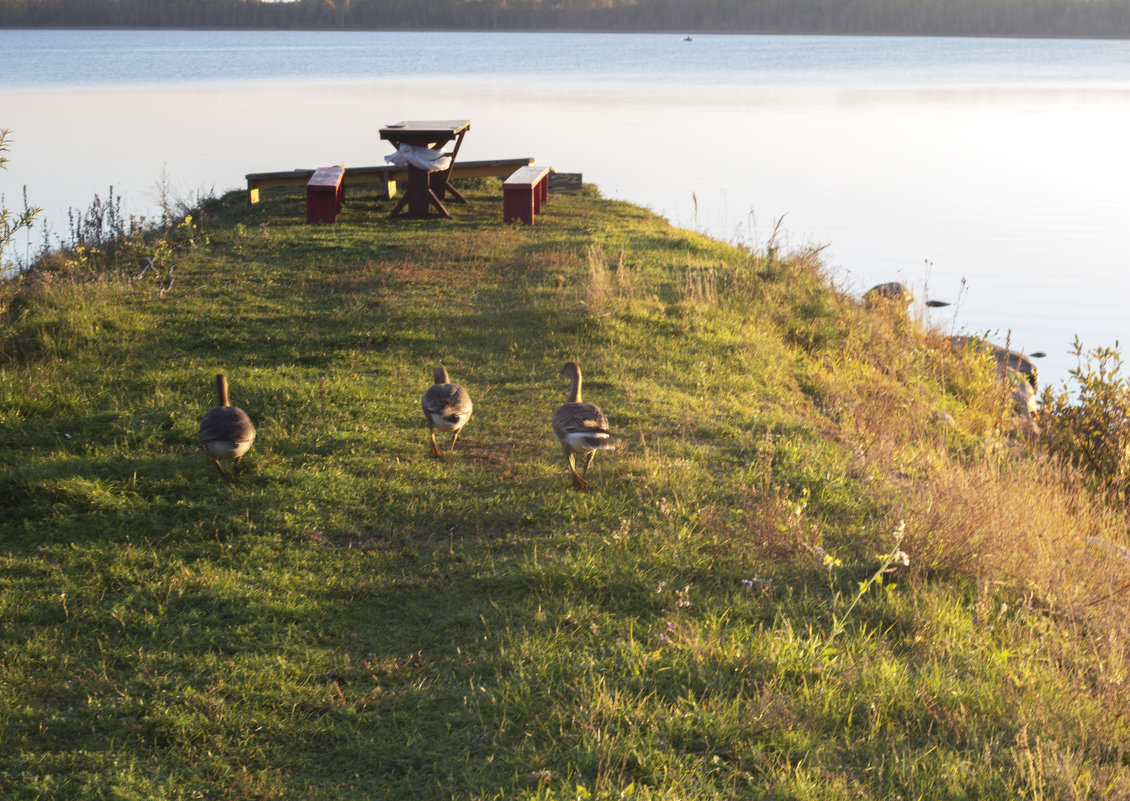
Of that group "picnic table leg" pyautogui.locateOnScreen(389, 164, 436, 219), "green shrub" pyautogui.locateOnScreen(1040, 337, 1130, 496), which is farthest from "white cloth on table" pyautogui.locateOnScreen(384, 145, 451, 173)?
"green shrub" pyautogui.locateOnScreen(1040, 337, 1130, 496)

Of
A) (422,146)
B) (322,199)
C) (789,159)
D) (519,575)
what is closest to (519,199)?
(422,146)

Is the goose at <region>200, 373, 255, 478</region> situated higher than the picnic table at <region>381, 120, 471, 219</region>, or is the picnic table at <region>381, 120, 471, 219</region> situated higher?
the picnic table at <region>381, 120, 471, 219</region>

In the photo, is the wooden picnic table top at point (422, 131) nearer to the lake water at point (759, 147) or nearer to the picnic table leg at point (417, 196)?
the picnic table leg at point (417, 196)

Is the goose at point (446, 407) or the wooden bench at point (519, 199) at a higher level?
the wooden bench at point (519, 199)

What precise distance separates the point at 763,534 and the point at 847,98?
47.2m

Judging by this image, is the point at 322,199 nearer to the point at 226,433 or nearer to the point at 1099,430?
the point at 226,433

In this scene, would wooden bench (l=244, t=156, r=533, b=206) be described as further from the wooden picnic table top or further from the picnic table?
the wooden picnic table top

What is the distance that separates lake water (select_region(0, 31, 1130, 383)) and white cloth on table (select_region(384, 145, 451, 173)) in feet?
20.0

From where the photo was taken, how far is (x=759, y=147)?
106 ft

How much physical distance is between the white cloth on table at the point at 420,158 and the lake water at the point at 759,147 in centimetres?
608

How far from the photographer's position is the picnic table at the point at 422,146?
52.1 feet

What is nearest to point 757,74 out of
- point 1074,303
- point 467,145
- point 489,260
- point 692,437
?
point 467,145

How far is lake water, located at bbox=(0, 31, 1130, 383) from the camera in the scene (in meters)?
18.9

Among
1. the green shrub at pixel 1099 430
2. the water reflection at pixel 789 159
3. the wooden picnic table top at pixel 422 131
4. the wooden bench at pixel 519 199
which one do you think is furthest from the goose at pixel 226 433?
the water reflection at pixel 789 159
